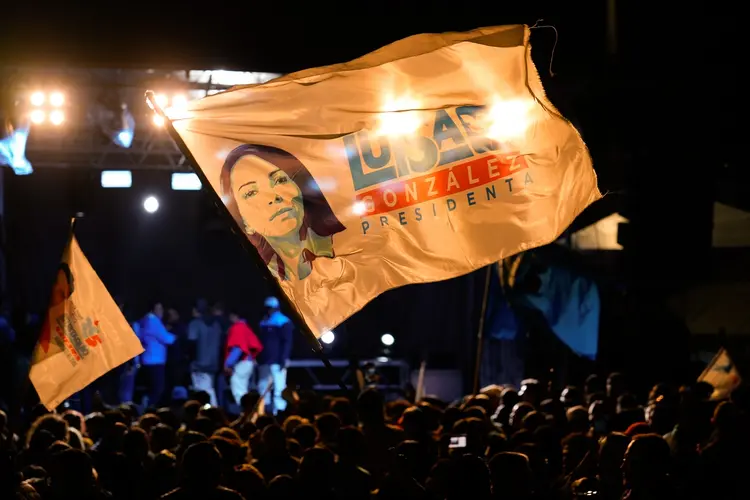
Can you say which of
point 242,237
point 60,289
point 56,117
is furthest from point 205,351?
point 242,237

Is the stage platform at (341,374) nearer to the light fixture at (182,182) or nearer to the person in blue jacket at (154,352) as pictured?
the person in blue jacket at (154,352)

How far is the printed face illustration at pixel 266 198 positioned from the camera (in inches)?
228

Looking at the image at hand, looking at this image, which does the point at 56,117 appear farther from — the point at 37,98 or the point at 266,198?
the point at 266,198

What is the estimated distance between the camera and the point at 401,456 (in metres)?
5.83

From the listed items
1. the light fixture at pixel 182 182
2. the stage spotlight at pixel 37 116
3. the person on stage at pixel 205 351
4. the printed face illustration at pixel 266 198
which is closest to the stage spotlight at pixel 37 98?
the stage spotlight at pixel 37 116

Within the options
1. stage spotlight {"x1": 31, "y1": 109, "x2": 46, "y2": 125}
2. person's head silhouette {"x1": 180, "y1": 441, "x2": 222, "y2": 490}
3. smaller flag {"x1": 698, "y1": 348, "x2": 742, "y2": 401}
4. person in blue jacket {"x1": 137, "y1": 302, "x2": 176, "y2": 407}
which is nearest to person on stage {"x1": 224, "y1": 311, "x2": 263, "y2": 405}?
person in blue jacket {"x1": 137, "y1": 302, "x2": 176, "y2": 407}

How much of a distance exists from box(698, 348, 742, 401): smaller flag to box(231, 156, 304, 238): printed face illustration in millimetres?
6921

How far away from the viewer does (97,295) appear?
27.7ft

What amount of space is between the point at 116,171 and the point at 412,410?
57.1 feet

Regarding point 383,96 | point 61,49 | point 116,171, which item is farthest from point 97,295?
point 116,171

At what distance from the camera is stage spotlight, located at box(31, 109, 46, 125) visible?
18703mm

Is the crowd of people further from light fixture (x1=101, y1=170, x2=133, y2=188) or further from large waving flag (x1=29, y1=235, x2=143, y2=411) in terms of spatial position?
light fixture (x1=101, y1=170, x2=133, y2=188)

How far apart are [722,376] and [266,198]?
7.34 m

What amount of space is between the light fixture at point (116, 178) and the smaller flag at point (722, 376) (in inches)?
631
